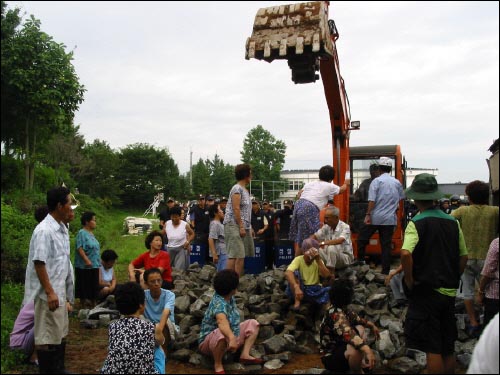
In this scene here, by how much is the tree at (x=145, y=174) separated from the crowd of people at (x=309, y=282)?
2411 cm

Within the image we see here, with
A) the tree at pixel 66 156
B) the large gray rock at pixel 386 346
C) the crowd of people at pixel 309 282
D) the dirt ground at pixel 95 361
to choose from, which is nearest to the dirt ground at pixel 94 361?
the dirt ground at pixel 95 361

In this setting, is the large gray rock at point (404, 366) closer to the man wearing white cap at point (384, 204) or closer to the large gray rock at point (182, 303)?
the man wearing white cap at point (384, 204)

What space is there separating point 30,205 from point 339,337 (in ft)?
27.8

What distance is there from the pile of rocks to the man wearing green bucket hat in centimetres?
113

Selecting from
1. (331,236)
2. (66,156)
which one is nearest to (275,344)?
(331,236)

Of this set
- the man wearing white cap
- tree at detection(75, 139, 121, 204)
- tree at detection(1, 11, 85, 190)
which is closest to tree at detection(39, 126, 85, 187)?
tree at detection(75, 139, 121, 204)

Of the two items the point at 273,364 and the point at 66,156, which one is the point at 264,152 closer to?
the point at 66,156

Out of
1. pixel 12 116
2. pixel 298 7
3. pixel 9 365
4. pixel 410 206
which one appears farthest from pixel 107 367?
pixel 410 206

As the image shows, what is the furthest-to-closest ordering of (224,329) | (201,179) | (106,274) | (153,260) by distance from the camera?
1. (201,179)
2. (106,274)
3. (153,260)
4. (224,329)

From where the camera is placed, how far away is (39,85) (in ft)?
30.2

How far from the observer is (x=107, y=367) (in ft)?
12.7

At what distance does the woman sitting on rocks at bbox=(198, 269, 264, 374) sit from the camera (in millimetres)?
4832

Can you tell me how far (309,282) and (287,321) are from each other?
2.07 feet

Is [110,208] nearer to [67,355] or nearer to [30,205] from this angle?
[30,205]
